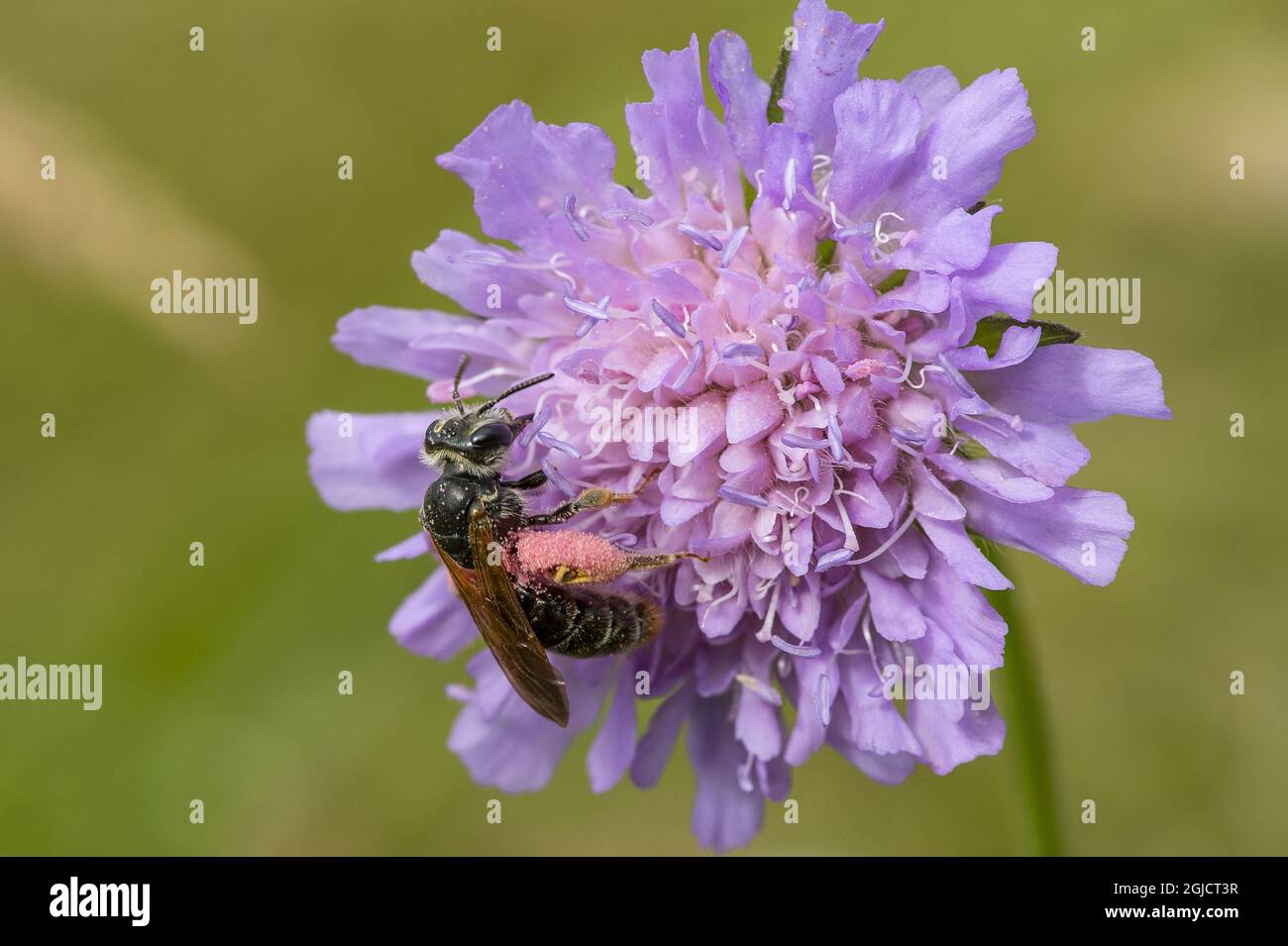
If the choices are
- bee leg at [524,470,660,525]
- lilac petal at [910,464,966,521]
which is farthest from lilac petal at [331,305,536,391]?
lilac petal at [910,464,966,521]

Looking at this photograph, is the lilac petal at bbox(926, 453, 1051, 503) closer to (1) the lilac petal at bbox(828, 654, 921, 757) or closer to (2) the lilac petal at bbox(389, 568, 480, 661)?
(1) the lilac petal at bbox(828, 654, 921, 757)

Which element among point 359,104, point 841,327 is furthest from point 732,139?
point 359,104

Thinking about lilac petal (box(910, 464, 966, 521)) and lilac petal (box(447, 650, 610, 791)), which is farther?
lilac petal (box(447, 650, 610, 791))

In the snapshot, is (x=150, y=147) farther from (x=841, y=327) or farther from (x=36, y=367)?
(x=841, y=327)

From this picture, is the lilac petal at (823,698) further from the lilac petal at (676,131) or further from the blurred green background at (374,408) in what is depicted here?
the blurred green background at (374,408)

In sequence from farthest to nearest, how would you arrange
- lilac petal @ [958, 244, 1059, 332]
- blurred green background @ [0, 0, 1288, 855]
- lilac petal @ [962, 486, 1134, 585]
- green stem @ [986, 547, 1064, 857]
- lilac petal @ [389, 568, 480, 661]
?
blurred green background @ [0, 0, 1288, 855] < lilac petal @ [389, 568, 480, 661] < green stem @ [986, 547, 1064, 857] < lilac petal @ [962, 486, 1134, 585] < lilac petal @ [958, 244, 1059, 332]

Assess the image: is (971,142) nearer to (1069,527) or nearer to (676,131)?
(676,131)
